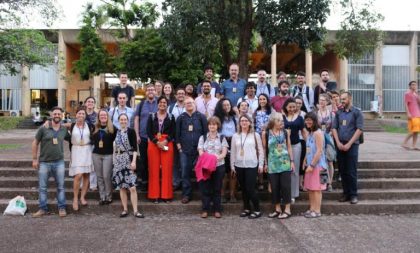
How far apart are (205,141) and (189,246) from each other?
193 cm

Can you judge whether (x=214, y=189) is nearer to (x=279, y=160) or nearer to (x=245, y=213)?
(x=245, y=213)

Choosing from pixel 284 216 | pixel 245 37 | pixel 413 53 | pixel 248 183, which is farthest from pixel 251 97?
pixel 413 53

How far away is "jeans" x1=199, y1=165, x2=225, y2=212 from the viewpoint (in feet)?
21.9

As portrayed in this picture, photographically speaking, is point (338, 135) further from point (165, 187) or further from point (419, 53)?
point (419, 53)

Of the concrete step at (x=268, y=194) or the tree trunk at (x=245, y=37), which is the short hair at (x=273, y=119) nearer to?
A: the concrete step at (x=268, y=194)

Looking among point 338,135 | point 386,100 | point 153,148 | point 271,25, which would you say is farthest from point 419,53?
point 153,148

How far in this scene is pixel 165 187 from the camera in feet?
23.5

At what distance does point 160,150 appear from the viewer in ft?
23.3

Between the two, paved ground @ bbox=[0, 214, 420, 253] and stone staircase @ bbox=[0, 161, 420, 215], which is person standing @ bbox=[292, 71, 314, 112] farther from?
paved ground @ bbox=[0, 214, 420, 253]

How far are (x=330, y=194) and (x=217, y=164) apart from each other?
2.31m

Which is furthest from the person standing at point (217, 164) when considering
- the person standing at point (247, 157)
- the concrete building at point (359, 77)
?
the concrete building at point (359, 77)

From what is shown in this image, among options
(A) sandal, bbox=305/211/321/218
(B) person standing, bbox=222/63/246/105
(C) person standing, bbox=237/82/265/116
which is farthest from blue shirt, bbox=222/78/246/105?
(A) sandal, bbox=305/211/321/218

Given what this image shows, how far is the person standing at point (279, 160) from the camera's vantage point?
21.5 feet

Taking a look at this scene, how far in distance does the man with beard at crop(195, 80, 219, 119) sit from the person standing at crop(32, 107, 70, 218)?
232 cm
